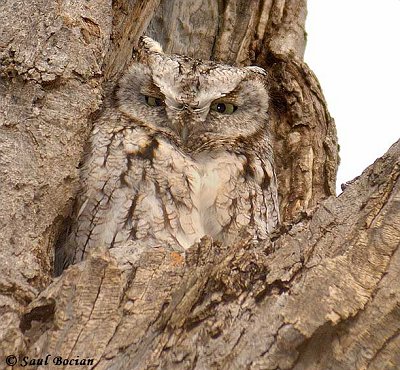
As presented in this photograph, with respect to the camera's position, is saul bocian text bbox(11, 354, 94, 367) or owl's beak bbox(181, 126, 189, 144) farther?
owl's beak bbox(181, 126, 189, 144)

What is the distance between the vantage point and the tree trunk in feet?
5.95

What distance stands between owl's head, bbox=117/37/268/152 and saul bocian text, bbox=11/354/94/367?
50.6 inches

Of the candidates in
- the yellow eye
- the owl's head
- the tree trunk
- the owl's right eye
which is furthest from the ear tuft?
the tree trunk

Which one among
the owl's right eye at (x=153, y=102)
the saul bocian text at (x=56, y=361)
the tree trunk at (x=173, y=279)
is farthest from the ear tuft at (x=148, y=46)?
the saul bocian text at (x=56, y=361)

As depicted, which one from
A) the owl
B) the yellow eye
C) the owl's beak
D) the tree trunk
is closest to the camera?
the tree trunk

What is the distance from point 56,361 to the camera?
1.88 metres

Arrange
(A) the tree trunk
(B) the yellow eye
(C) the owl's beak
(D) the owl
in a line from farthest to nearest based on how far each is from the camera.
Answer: (B) the yellow eye, (C) the owl's beak, (D) the owl, (A) the tree trunk
